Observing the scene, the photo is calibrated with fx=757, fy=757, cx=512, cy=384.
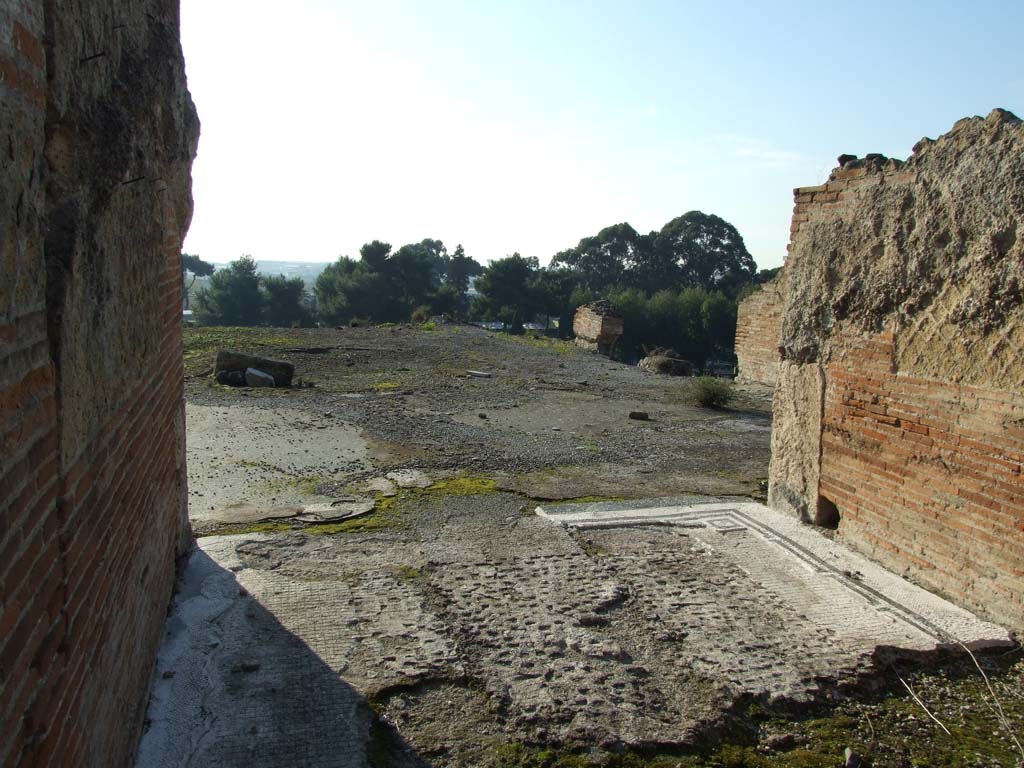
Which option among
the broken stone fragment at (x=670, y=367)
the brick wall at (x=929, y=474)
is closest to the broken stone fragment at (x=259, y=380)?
the broken stone fragment at (x=670, y=367)

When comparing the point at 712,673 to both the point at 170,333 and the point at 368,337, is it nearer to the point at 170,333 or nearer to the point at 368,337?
the point at 170,333

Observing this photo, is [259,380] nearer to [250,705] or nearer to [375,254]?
[250,705]

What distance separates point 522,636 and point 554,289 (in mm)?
38075

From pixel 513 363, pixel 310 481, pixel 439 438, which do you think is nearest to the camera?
pixel 310 481

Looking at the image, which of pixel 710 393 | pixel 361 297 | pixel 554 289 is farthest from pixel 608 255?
pixel 710 393

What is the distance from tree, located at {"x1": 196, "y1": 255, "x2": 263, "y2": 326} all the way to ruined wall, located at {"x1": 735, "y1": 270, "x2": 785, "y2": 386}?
3558 cm

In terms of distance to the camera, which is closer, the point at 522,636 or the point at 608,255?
the point at 522,636

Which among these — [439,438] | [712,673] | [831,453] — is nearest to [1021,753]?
[712,673]

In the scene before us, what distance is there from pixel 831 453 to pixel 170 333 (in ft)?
14.5

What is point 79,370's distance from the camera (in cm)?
213

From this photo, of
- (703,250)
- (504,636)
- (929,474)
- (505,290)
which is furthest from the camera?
(703,250)

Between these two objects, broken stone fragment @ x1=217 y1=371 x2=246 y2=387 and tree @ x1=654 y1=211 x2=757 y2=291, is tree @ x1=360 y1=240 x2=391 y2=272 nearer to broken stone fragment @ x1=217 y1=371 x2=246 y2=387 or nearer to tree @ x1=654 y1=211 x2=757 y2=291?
tree @ x1=654 y1=211 x2=757 y2=291

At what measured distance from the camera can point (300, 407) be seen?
9.72 m

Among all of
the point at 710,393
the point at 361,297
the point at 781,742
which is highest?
the point at 361,297
